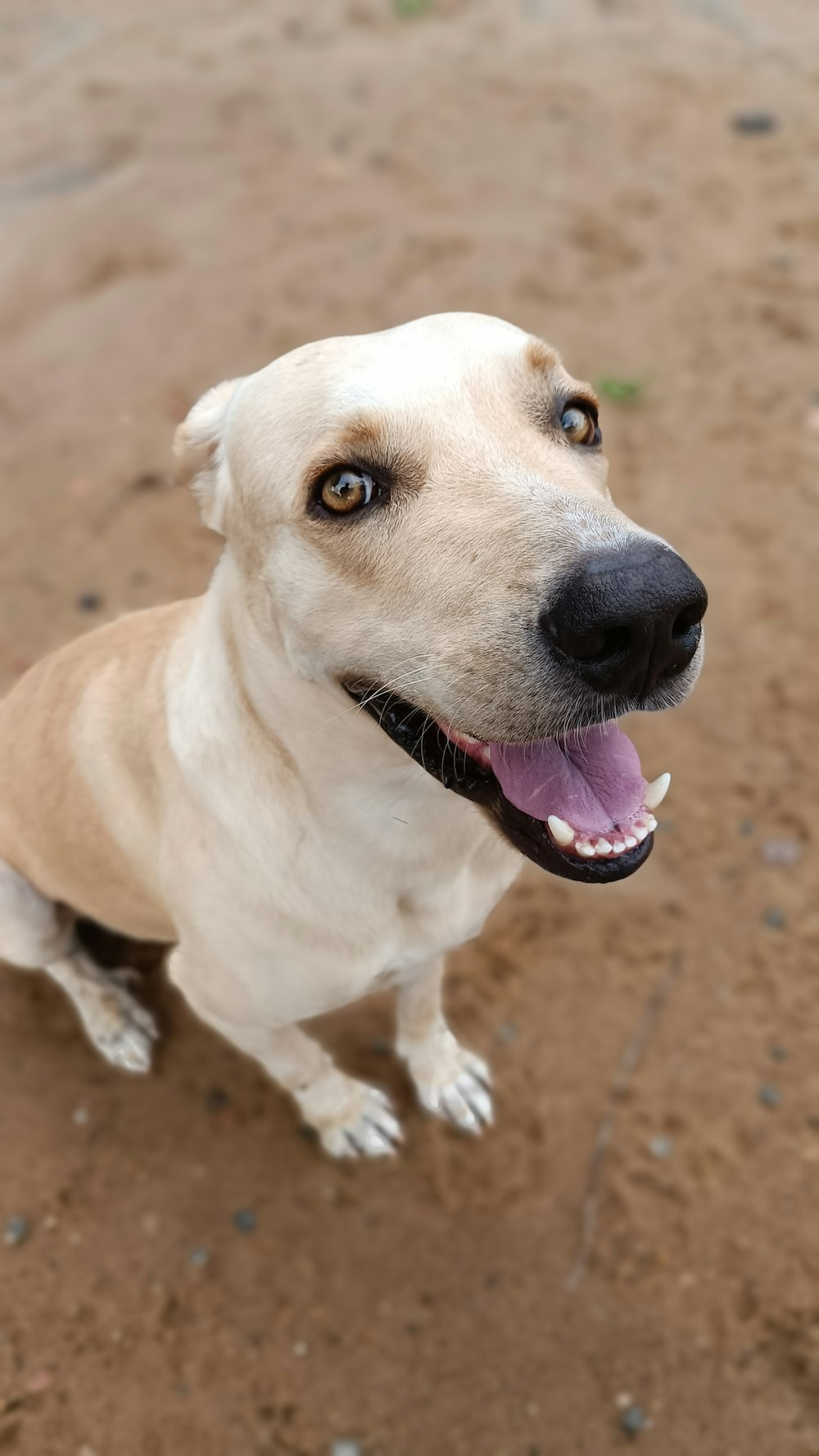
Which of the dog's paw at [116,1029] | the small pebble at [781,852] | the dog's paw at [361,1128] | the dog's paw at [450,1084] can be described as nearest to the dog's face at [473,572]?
the dog's paw at [450,1084]

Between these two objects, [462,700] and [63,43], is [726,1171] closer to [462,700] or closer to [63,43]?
[462,700]

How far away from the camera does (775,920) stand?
352cm

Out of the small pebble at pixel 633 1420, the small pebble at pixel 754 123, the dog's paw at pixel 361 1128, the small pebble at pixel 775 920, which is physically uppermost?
the small pebble at pixel 754 123

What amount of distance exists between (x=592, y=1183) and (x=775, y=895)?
1.26 metres

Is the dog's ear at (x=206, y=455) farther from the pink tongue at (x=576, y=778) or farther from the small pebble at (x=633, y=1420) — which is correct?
the small pebble at (x=633, y=1420)

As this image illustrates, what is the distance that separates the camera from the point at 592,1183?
3078mm

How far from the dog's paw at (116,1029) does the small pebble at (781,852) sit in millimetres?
2410

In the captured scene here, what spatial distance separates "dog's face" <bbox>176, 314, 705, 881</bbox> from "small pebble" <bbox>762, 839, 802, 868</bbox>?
2.07 metres

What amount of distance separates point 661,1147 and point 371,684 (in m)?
2.17

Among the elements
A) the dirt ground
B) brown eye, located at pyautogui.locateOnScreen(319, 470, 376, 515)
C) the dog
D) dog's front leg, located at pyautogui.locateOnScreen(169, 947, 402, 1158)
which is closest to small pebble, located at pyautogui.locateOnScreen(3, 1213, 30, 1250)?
the dirt ground

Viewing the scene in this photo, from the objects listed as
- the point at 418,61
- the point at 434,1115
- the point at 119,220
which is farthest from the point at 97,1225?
the point at 418,61

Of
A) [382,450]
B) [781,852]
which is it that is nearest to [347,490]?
[382,450]

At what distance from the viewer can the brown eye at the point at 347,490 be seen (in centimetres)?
181

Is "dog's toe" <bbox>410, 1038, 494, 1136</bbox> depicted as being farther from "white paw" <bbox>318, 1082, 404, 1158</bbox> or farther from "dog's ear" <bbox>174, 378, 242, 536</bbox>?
"dog's ear" <bbox>174, 378, 242, 536</bbox>
